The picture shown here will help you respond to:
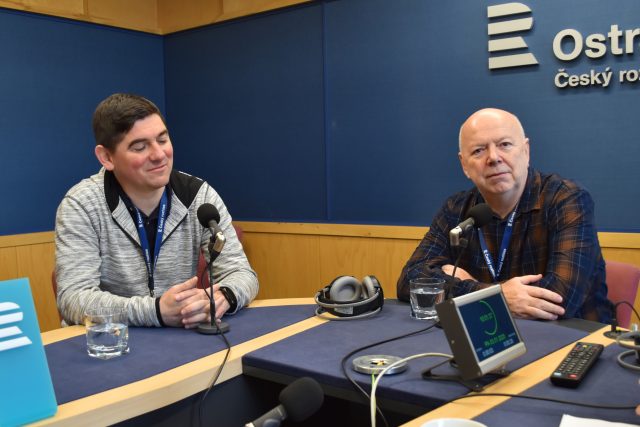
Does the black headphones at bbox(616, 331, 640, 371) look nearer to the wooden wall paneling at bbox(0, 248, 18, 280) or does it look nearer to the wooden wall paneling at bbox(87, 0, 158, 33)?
the wooden wall paneling at bbox(0, 248, 18, 280)

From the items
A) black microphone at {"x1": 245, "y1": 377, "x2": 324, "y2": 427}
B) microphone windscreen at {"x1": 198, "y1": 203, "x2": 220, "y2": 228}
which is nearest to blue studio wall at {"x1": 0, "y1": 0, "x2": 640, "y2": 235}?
microphone windscreen at {"x1": 198, "y1": 203, "x2": 220, "y2": 228}

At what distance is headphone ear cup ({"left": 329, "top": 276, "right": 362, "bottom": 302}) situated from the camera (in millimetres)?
1989

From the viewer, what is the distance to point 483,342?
131 centimetres

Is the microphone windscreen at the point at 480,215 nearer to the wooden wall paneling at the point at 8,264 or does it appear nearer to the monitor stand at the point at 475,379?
the monitor stand at the point at 475,379

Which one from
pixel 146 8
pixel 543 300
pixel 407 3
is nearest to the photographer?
pixel 543 300

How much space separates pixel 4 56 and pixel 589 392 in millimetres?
4050

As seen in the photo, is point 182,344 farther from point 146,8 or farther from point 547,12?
point 146,8

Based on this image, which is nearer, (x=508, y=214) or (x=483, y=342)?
(x=483, y=342)

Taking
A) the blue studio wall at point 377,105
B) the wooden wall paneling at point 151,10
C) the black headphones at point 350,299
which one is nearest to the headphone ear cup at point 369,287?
the black headphones at point 350,299

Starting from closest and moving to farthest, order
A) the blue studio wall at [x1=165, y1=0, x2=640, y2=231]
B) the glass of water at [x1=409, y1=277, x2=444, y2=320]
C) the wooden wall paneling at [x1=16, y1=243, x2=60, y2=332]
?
the glass of water at [x1=409, y1=277, x2=444, y2=320] → the blue studio wall at [x1=165, y1=0, x2=640, y2=231] → the wooden wall paneling at [x1=16, y1=243, x2=60, y2=332]

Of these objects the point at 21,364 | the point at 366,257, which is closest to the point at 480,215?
the point at 21,364

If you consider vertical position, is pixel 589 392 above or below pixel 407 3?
below

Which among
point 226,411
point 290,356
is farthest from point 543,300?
point 226,411

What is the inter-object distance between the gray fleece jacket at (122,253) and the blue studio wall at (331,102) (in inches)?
71.7
